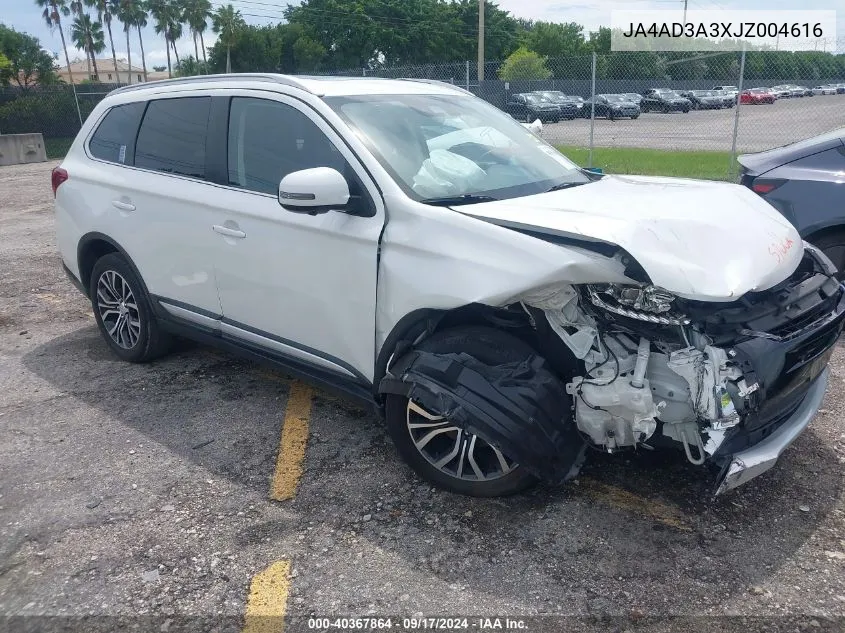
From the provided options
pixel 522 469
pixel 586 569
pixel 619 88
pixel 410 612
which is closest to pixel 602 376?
pixel 522 469

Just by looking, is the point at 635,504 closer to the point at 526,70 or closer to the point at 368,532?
the point at 368,532

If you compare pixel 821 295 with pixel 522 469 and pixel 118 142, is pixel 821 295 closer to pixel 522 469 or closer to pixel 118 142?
pixel 522 469

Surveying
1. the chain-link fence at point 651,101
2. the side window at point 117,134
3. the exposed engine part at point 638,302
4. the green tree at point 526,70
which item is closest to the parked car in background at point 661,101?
the chain-link fence at point 651,101

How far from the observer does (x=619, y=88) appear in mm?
26609

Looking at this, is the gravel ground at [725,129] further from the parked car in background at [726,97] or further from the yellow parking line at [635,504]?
the yellow parking line at [635,504]

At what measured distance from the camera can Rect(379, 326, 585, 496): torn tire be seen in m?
2.90

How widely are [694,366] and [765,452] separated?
48 cm

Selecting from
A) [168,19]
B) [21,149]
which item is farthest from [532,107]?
[168,19]

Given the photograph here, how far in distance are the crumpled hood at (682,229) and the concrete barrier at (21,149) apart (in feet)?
73.9

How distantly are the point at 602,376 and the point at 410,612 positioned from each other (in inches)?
45.8

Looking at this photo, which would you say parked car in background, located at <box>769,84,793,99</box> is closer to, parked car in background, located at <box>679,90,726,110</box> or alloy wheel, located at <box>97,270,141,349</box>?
parked car in background, located at <box>679,90,726,110</box>

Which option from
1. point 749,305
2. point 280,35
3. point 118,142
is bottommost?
point 749,305

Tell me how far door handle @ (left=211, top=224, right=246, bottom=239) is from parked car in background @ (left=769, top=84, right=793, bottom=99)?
60.1ft

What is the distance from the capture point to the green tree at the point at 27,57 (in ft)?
169
